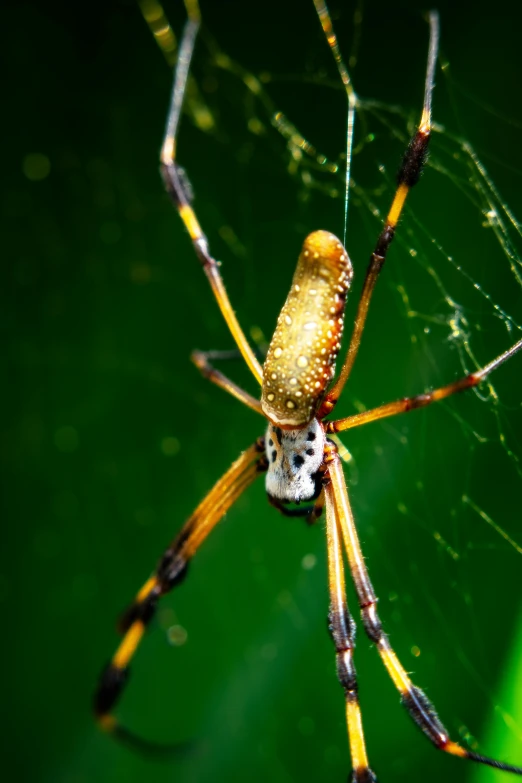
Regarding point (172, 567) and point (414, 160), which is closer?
point (414, 160)

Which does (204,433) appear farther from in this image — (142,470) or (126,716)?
(126,716)

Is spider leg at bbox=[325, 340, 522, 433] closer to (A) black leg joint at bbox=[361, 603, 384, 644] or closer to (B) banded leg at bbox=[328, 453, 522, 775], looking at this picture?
(B) banded leg at bbox=[328, 453, 522, 775]

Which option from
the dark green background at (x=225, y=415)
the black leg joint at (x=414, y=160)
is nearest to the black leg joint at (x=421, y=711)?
the dark green background at (x=225, y=415)

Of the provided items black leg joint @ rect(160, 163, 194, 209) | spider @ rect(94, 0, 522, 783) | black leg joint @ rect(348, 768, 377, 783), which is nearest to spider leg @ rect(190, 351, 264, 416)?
spider @ rect(94, 0, 522, 783)

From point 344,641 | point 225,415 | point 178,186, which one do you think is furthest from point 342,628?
point 225,415

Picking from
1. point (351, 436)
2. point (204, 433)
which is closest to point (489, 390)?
point (351, 436)

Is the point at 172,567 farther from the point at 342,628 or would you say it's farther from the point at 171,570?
the point at 342,628

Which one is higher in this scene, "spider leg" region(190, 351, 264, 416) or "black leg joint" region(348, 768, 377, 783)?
"spider leg" region(190, 351, 264, 416)
